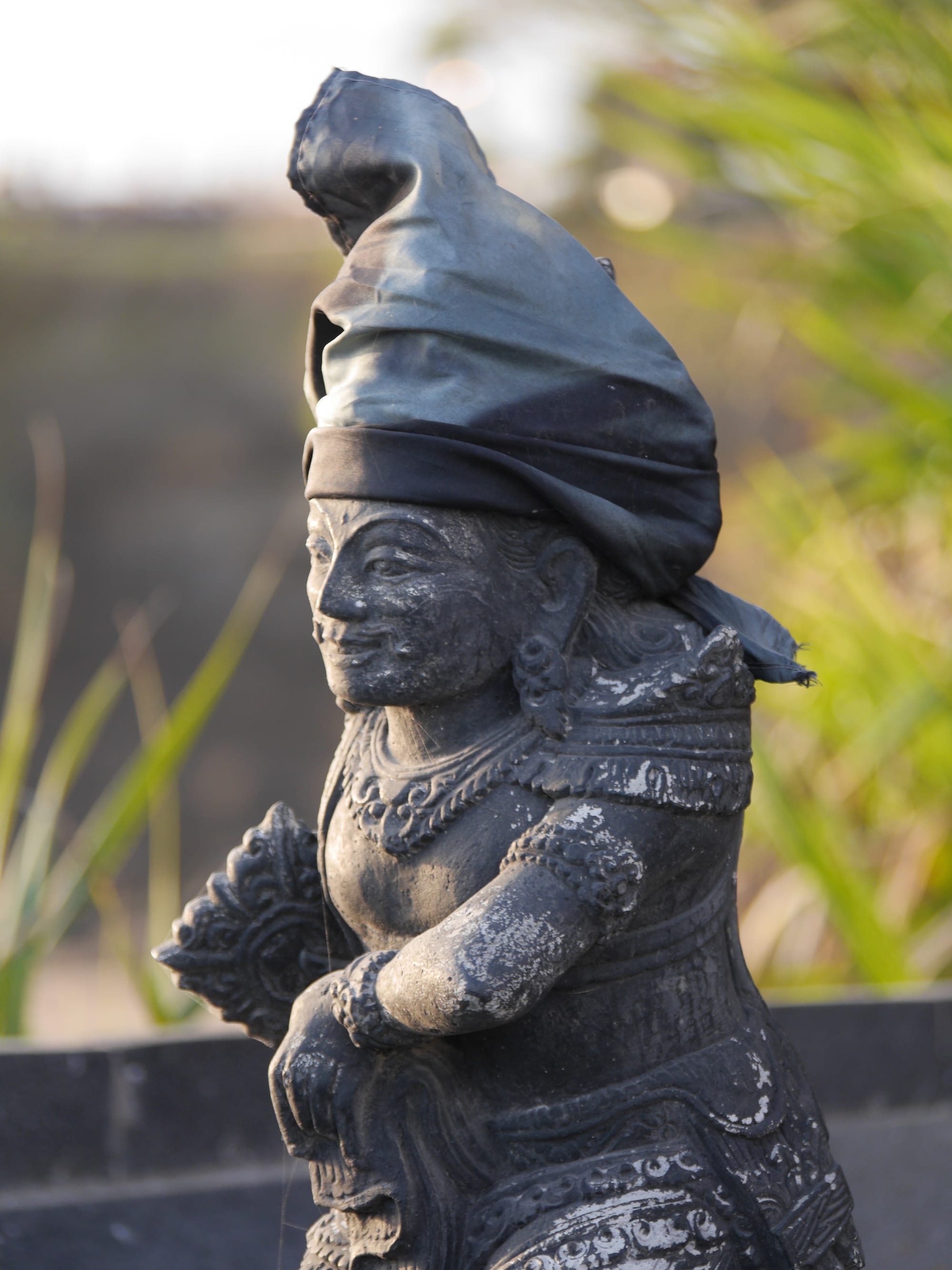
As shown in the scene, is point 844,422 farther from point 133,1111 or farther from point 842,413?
→ point 133,1111

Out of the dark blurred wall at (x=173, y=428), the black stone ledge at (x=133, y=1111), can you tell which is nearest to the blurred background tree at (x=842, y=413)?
the black stone ledge at (x=133, y=1111)

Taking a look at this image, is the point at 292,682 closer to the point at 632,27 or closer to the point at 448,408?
the point at 632,27

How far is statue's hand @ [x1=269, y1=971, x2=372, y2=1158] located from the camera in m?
1.14

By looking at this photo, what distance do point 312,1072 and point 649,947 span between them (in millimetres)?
302

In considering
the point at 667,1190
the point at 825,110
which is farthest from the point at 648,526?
the point at 825,110

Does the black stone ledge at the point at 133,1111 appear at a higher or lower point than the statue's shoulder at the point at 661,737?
lower

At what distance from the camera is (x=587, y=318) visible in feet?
3.86

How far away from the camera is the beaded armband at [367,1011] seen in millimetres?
1097

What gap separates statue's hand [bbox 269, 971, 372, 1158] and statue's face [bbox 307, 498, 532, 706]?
267 mm

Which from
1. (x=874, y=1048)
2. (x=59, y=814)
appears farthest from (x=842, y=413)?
(x=59, y=814)

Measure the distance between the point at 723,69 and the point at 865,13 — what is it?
0.27 meters

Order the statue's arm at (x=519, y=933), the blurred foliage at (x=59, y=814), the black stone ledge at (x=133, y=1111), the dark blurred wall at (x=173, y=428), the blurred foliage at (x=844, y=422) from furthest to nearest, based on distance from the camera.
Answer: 1. the dark blurred wall at (x=173, y=428)
2. the blurred foliage at (x=844, y=422)
3. the blurred foliage at (x=59, y=814)
4. the black stone ledge at (x=133, y=1111)
5. the statue's arm at (x=519, y=933)

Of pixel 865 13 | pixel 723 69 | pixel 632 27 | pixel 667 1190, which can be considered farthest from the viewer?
pixel 632 27

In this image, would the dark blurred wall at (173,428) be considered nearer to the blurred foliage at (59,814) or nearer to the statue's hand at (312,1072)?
the blurred foliage at (59,814)
